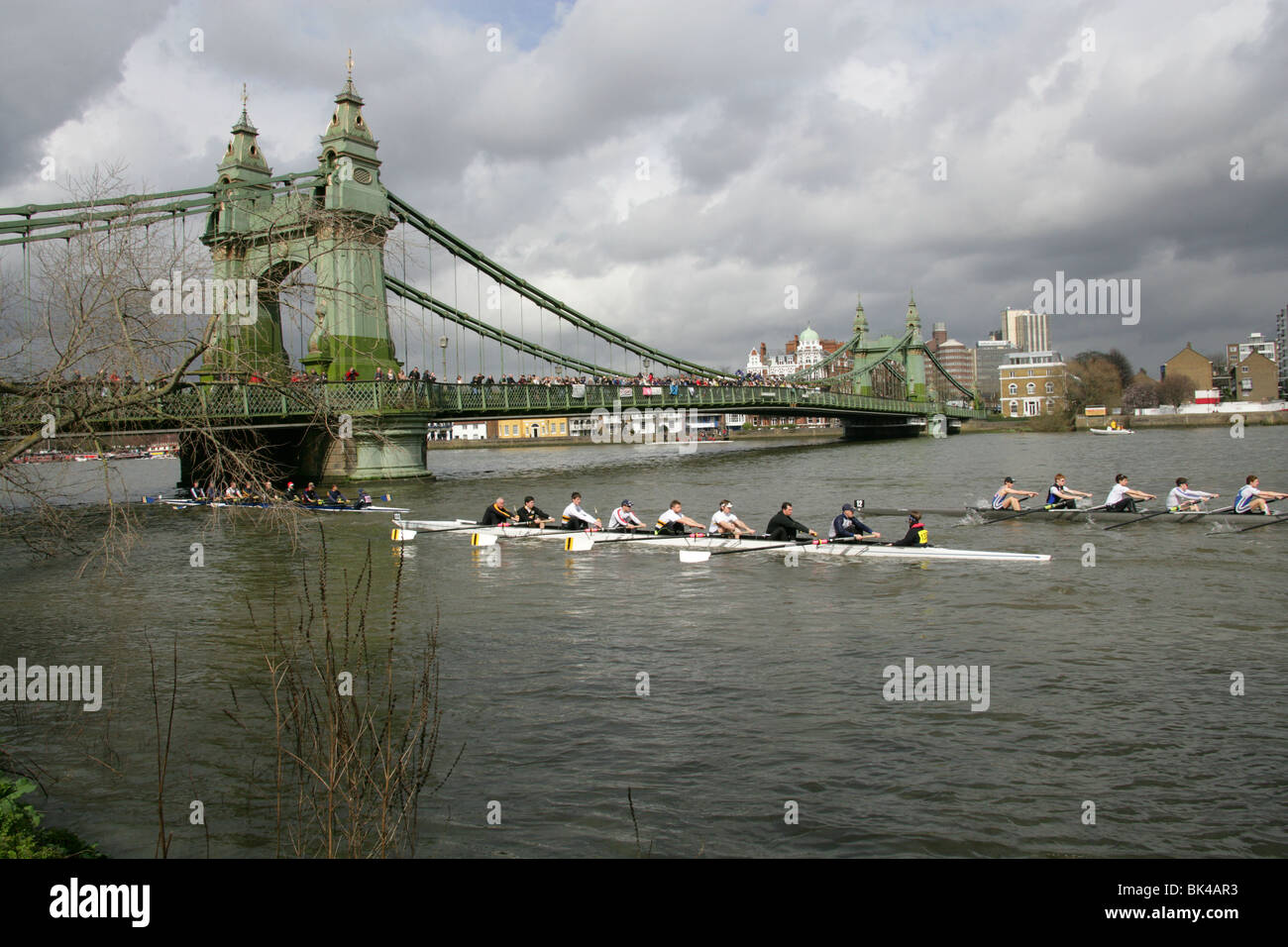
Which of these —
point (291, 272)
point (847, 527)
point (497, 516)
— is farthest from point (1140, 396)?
point (291, 272)

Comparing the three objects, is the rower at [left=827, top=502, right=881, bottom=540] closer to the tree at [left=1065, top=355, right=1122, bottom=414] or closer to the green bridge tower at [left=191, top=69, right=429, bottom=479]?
the green bridge tower at [left=191, top=69, right=429, bottom=479]

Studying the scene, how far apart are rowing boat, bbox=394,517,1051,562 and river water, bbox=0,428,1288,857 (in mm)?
359

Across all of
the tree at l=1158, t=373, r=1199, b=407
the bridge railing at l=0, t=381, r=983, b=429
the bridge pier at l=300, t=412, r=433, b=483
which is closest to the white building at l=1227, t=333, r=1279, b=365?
the tree at l=1158, t=373, r=1199, b=407

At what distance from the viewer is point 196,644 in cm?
1299

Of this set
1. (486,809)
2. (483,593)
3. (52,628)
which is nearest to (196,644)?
(52,628)

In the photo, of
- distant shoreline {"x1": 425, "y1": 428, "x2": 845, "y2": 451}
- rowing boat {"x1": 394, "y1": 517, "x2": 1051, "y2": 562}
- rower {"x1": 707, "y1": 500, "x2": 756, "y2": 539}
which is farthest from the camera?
distant shoreline {"x1": 425, "y1": 428, "x2": 845, "y2": 451}

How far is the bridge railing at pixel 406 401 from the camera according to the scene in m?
7.21

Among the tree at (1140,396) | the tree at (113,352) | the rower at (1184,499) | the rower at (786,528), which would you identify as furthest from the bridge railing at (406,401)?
the tree at (1140,396)

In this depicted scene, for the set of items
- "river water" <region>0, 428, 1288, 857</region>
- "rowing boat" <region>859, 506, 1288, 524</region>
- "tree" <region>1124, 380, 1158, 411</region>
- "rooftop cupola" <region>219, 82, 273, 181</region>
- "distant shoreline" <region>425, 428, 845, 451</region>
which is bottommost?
"river water" <region>0, 428, 1288, 857</region>

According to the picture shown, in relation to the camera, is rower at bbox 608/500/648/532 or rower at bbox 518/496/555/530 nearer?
rower at bbox 608/500/648/532

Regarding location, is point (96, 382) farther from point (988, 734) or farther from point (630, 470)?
point (630, 470)

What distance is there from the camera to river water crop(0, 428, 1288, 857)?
688 centimetres

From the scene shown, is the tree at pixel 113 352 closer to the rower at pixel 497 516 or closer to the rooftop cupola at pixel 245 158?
the rower at pixel 497 516
